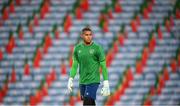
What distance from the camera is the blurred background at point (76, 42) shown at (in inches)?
538

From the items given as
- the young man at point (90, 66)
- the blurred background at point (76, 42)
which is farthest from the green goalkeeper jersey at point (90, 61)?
the blurred background at point (76, 42)

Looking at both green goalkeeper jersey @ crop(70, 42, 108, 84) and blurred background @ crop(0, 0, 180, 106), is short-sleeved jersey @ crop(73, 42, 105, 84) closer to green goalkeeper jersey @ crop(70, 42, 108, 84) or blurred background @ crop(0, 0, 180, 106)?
green goalkeeper jersey @ crop(70, 42, 108, 84)

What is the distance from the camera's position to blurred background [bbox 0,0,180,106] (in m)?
13.7

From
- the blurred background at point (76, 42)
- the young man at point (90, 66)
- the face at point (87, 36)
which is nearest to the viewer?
the face at point (87, 36)

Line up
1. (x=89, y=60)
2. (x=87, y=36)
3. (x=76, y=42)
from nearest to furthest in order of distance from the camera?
(x=87, y=36)
(x=89, y=60)
(x=76, y=42)

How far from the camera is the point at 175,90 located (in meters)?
13.8

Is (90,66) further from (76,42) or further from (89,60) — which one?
(76,42)

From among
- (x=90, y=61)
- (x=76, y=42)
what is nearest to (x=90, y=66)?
(x=90, y=61)

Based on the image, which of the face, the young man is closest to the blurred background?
the young man

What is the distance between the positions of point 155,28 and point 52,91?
2.52 m

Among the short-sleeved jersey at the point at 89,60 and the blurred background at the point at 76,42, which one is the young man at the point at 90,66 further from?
the blurred background at the point at 76,42

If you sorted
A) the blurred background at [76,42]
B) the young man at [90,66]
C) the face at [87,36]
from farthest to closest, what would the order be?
1. the blurred background at [76,42]
2. the young man at [90,66]
3. the face at [87,36]

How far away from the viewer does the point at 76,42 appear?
13.7 m

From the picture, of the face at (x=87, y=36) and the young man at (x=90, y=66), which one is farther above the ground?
the face at (x=87, y=36)
